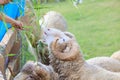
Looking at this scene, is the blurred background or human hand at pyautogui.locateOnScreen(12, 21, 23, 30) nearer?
human hand at pyautogui.locateOnScreen(12, 21, 23, 30)

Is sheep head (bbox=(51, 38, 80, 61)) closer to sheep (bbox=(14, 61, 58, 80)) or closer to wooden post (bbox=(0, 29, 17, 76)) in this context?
sheep (bbox=(14, 61, 58, 80))

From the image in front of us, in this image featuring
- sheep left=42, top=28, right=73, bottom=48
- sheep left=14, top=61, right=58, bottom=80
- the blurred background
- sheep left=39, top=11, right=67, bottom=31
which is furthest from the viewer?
the blurred background

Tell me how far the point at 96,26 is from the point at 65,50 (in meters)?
6.13

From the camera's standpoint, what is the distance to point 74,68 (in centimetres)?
221

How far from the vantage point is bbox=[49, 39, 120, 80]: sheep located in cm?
217

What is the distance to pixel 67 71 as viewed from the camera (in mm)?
2217

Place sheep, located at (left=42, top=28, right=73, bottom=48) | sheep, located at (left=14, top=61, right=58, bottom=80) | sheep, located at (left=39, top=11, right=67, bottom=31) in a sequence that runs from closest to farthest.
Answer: sheep, located at (left=14, top=61, right=58, bottom=80) → sheep, located at (left=42, top=28, right=73, bottom=48) → sheep, located at (left=39, top=11, right=67, bottom=31)

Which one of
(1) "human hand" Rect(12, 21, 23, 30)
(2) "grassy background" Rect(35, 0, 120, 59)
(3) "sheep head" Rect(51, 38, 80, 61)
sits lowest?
(2) "grassy background" Rect(35, 0, 120, 59)

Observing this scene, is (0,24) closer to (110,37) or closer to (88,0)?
(110,37)

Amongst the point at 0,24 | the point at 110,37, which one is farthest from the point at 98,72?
the point at 110,37

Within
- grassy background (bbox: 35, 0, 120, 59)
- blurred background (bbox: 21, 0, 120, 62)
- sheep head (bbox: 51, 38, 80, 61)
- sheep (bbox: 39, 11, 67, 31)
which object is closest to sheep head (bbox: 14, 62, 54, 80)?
sheep head (bbox: 51, 38, 80, 61)

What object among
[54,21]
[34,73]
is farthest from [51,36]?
[54,21]

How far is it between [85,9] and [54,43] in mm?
7825

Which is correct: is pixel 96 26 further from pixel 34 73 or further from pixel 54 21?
pixel 34 73
